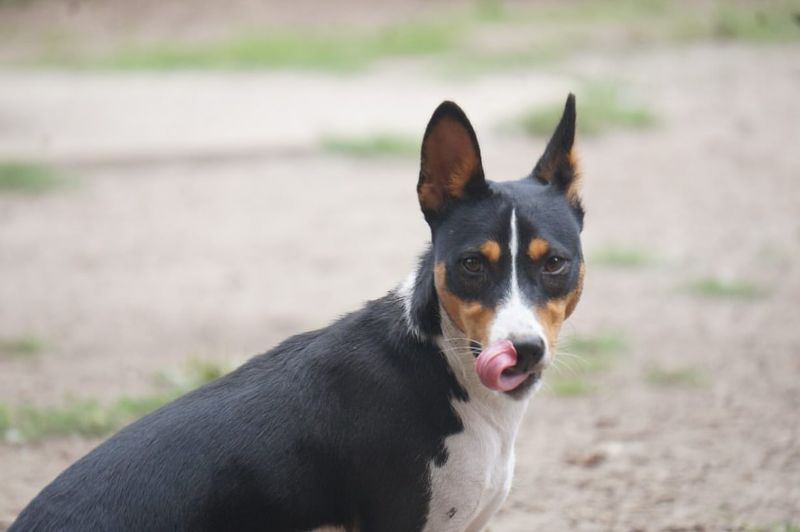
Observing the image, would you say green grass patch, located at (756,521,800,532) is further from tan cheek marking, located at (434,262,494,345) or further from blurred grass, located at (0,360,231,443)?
blurred grass, located at (0,360,231,443)

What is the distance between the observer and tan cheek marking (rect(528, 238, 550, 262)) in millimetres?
3168

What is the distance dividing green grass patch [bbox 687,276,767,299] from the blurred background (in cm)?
2

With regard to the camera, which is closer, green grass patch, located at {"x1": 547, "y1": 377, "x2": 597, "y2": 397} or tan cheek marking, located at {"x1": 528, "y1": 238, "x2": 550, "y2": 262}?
tan cheek marking, located at {"x1": 528, "y1": 238, "x2": 550, "y2": 262}

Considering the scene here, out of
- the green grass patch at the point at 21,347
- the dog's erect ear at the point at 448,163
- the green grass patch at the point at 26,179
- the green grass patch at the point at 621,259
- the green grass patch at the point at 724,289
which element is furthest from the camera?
the green grass patch at the point at 26,179

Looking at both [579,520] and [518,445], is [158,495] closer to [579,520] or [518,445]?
[579,520]

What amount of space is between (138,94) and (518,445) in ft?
30.5

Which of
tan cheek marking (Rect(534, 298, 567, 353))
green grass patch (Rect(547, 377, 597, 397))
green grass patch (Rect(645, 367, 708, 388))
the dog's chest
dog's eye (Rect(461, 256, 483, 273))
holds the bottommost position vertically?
green grass patch (Rect(547, 377, 597, 397))

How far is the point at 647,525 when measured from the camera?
4367mm

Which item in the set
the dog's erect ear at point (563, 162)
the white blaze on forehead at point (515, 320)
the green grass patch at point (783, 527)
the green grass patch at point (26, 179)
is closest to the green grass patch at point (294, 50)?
the green grass patch at point (26, 179)

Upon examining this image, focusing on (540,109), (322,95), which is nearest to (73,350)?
(540,109)

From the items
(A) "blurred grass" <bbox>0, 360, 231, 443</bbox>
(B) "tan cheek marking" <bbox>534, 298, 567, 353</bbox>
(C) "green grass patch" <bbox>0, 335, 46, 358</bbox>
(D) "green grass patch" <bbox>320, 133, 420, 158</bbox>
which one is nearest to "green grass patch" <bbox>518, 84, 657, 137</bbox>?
(D) "green grass patch" <bbox>320, 133, 420, 158</bbox>

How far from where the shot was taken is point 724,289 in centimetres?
741

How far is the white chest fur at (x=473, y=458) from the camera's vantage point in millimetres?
3158

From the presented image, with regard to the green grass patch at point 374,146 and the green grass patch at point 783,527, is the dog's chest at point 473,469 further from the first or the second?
the green grass patch at point 374,146
